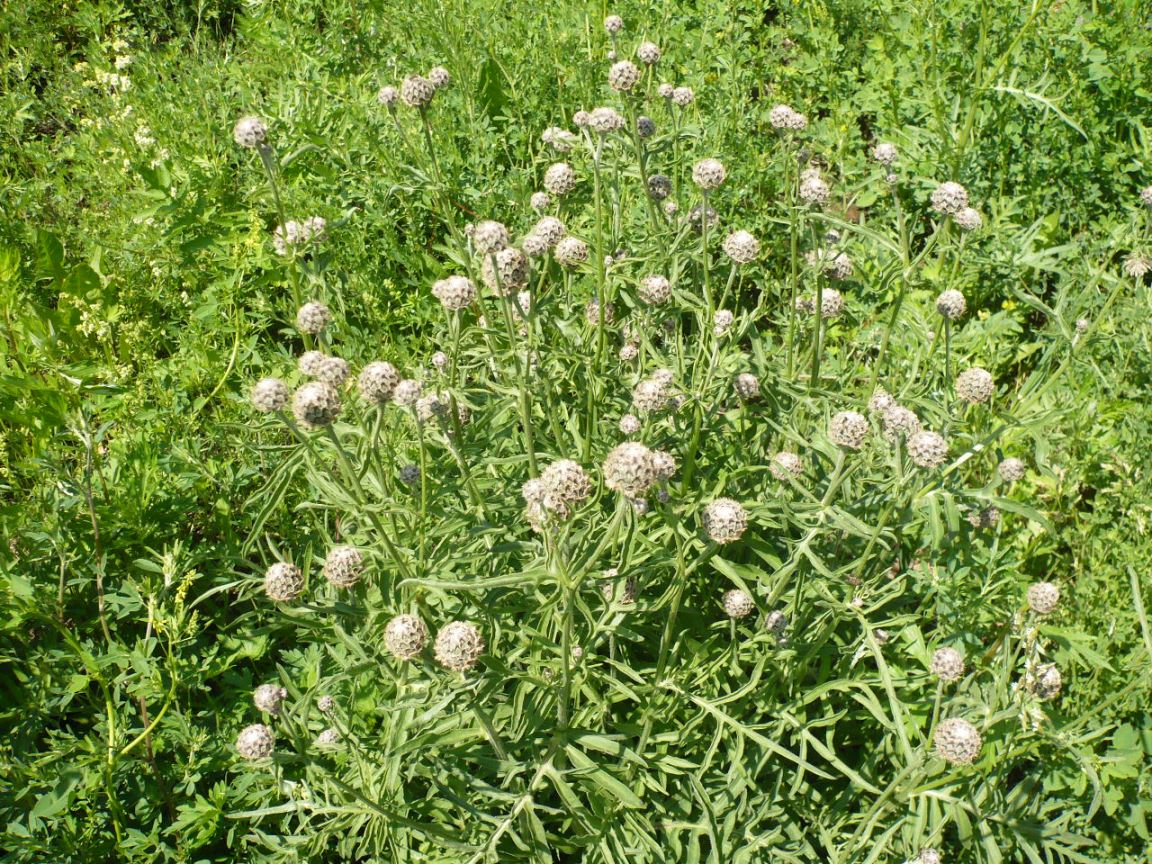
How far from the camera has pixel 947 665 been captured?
261 centimetres

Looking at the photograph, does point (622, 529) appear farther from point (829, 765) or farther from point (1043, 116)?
point (1043, 116)

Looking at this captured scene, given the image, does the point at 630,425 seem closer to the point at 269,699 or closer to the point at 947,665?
the point at 947,665

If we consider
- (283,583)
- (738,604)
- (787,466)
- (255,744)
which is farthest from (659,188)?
(255,744)

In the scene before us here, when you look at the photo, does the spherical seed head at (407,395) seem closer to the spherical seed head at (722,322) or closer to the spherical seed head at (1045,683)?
the spherical seed head at (722,322)

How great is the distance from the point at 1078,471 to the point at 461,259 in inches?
103

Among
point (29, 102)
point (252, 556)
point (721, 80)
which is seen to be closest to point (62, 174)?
point (29, 102)

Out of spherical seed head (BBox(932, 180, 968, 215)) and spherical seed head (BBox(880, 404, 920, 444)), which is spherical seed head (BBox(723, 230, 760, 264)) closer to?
spherical seed head (BBox(932, 180, 968, 215))

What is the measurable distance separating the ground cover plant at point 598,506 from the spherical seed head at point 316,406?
0.05ft

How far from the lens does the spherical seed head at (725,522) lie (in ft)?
8.07

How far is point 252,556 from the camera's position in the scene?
4141 mm

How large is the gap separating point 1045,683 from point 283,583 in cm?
217

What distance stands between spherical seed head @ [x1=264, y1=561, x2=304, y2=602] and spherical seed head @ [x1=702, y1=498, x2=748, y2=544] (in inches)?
46.7

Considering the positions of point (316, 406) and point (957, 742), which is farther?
point (957, 742)

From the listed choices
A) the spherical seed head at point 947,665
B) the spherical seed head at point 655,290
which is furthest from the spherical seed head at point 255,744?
the spherical seed head at point 947,665
